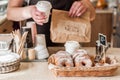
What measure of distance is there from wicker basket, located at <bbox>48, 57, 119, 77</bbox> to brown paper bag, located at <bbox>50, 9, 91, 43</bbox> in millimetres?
298

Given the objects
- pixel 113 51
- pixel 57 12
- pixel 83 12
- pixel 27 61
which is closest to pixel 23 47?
pixel 27 61

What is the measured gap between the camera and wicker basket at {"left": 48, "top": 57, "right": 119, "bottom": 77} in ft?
3.90

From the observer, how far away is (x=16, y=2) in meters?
1.71

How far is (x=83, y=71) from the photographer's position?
47.0 inches

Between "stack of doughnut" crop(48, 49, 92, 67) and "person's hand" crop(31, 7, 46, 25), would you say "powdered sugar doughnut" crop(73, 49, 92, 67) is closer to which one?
"stack of doughnut" crop(48, 49, 92, 67)

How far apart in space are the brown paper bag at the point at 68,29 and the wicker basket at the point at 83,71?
30cm

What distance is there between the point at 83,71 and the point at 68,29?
1.18 feet

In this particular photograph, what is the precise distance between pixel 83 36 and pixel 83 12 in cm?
14

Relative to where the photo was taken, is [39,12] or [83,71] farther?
[39,12]

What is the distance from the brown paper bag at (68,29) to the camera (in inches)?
58.3

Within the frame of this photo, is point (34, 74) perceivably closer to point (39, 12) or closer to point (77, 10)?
point (39, 12)

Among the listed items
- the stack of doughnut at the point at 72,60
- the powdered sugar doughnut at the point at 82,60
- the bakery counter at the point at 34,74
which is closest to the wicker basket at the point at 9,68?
the bakery counter at the point at 34,74

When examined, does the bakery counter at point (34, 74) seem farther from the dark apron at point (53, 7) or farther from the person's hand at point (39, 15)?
the dark apron at point (53, 7)

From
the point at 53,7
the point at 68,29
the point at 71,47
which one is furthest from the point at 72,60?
the point at 53,7
